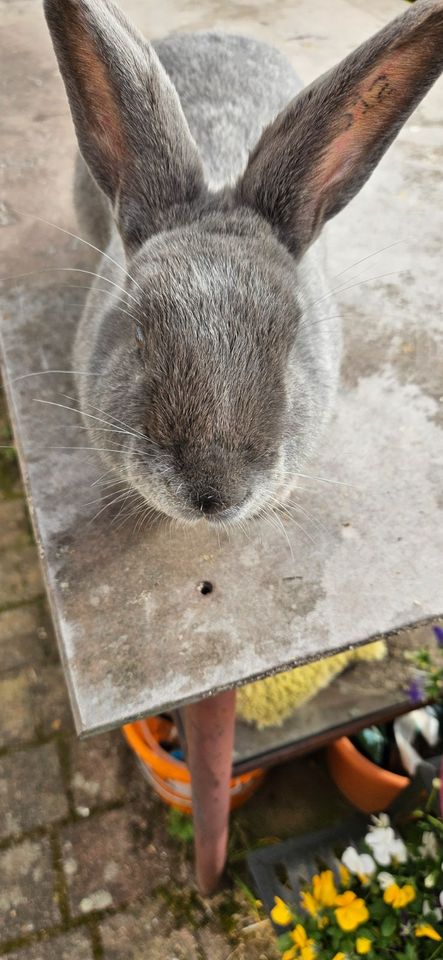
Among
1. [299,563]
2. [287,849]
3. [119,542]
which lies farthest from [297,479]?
[287,849]

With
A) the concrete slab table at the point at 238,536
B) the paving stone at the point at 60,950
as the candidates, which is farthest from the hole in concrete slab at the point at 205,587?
the paving stone at the point at 60,950

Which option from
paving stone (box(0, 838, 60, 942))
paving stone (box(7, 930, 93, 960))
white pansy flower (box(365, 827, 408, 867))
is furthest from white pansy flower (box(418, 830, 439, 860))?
paving stone (box(0, 838, 60, 942))

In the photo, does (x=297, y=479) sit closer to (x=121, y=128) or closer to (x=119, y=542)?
(x=119, y=542)

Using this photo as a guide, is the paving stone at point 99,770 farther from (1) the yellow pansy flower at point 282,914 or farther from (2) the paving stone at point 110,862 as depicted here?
(1) the yellow pansy flower at point 282,914

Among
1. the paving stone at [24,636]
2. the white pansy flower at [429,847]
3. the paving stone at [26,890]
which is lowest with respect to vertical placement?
the paving stone at [26,890]

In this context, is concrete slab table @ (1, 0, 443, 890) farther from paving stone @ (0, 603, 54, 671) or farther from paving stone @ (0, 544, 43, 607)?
paving stone @ (0, 544, 43, 607)

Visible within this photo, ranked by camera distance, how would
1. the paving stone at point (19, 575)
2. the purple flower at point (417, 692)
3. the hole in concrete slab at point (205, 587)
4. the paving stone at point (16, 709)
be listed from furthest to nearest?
the paving stone at point (19, 575)
the paving stone at point (16, 709)
the purple flower at point (417, 692)
the hole in concrete slab at point (205, 587)

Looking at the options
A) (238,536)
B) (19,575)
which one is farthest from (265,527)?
(19,575)

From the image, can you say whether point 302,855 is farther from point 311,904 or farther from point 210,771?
point 210,771
